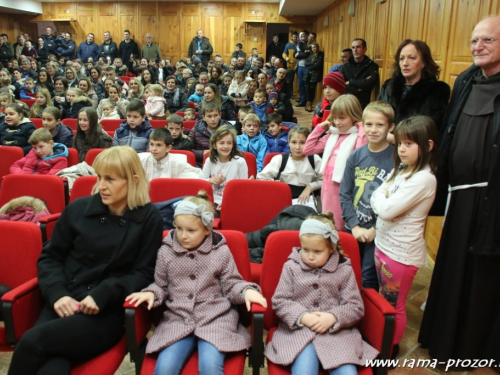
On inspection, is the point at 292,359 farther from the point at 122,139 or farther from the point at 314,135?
the point at 122,139

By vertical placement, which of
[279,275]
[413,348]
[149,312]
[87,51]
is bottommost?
[413,348]

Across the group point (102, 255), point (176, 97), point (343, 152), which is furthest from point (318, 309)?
point (176, 97)

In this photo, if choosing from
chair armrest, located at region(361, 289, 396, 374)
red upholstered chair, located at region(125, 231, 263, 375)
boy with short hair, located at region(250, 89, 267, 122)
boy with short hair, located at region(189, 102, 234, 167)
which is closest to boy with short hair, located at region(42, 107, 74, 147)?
boy with short hair, located at region(189, 102, 234, 167)

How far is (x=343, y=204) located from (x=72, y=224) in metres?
1.33

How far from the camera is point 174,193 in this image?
271 cm

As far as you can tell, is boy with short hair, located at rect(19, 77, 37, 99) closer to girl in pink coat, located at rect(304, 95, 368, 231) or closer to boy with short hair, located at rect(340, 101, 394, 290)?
girl in pink coat, located at rect(304, 95, 368, 231)

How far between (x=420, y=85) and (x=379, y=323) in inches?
55.0

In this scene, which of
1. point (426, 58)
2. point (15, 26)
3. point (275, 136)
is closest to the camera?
point (426, 58)

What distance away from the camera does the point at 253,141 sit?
4211mm

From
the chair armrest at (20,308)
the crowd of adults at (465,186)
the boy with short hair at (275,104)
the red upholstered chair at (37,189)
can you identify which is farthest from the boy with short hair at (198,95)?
the chair armrest at (20,308)

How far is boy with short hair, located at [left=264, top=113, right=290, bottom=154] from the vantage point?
429 cm

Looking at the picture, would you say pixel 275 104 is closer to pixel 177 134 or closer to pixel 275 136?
pixel 275 136

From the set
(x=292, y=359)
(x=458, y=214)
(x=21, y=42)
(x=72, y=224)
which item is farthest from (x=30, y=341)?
(x=21, y=42)

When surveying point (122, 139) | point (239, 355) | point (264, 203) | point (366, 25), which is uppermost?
point (366, 25)
